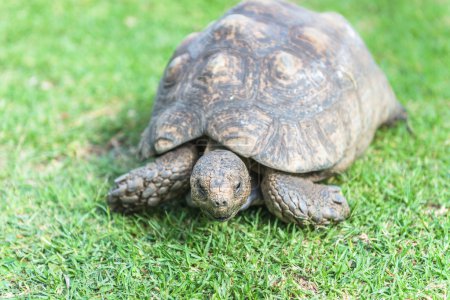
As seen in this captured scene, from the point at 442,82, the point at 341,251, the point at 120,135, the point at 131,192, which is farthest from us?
the point at 442,82

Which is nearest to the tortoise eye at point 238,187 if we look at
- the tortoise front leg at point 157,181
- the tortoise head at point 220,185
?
the tortoise head at point 220,185

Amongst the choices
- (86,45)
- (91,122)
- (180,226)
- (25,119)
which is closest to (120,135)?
(91,122)

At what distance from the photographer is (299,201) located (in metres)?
2.91

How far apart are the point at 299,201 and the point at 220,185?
0.58 m

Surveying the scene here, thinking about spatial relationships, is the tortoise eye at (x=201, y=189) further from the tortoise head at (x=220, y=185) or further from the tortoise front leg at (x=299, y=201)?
the tortoise front leg at (x=299, y=201)

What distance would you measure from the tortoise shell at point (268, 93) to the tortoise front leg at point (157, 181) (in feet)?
0.33

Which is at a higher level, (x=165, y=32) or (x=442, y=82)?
(x=165, y=32)

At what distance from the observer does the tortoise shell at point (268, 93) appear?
2934 mm

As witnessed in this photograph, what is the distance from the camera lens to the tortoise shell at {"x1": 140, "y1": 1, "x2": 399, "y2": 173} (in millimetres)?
2934

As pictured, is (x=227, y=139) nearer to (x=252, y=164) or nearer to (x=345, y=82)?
(x=252, y=164)

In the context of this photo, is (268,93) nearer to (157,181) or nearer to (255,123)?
(255,123)

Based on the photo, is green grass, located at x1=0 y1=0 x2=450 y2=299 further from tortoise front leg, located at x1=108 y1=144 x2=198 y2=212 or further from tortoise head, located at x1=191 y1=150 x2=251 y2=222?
tortoise head, located at x1=191 y1=150 x2=251 y2=222

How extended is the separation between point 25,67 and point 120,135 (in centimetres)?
166

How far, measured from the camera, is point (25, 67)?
16.9 ft
